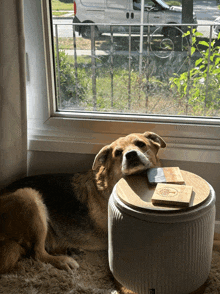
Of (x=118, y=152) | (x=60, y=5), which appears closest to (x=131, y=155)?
(x=118, y=152)

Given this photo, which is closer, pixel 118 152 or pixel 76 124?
pixel 118 152

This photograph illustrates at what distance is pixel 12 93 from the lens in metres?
1.63

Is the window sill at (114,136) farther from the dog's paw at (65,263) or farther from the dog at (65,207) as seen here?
the dog's paw at (65,263)

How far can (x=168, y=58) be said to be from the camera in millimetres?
1773

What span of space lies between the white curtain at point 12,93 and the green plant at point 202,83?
2.86 ft

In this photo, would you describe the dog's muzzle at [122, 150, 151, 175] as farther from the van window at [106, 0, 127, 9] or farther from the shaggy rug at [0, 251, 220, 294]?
the van window at [106, 0, 127, 9]

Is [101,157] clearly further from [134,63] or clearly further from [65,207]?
[134,63]

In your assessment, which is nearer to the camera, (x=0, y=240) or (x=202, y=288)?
(x=202, y=288)

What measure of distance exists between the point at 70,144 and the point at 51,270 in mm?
736

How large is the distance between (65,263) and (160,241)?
647 millimetres

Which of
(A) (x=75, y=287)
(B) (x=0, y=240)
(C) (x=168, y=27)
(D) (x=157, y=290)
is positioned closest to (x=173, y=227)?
(D) (x=157, y=290)

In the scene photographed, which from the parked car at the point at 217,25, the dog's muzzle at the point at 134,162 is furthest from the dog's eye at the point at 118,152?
the parked car at the point at 217,25

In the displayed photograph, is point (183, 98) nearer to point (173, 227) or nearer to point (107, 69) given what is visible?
point (107, 69)

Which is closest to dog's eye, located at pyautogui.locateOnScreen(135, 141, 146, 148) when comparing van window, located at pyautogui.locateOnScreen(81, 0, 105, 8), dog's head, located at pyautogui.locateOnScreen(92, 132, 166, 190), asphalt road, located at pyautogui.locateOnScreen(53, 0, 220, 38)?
dog's head, located at pyautogui.locateOnScreen(92, 132, 166, 190)
